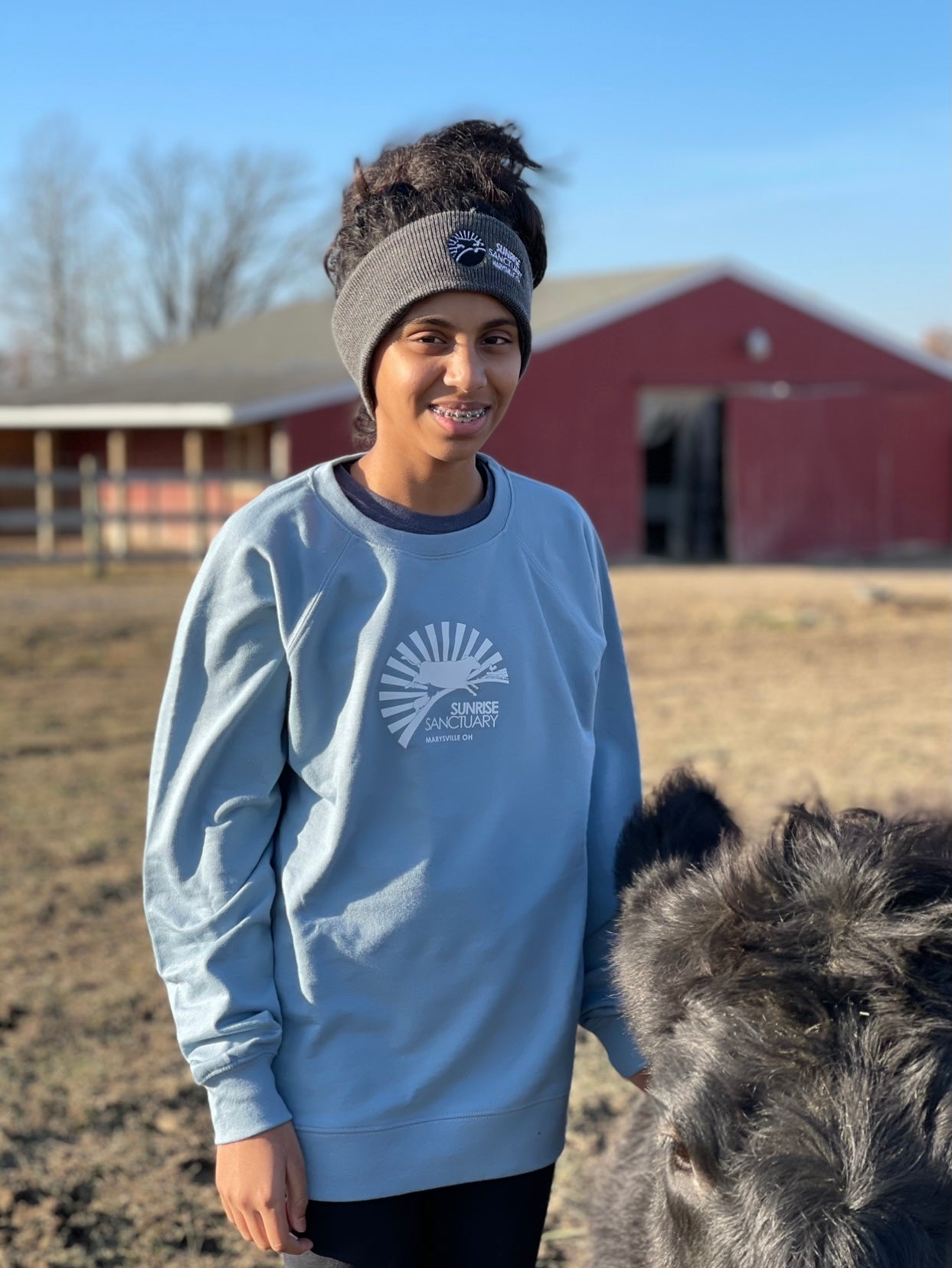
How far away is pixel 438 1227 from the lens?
2057 mm

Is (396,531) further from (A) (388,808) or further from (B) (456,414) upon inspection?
(A) (388,808)

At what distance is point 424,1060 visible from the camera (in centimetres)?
195

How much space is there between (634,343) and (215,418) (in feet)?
22.8

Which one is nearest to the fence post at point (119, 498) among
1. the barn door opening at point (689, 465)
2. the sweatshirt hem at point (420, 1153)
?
the barn door opening at point (689, 465)

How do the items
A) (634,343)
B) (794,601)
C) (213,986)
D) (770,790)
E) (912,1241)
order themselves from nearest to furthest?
(912,1241) < (213,986) < (770,790) < (794,601) < (634,343)

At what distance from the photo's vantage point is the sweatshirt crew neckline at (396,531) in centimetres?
196

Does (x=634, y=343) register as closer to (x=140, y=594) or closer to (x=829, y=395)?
(x=829, y=395)

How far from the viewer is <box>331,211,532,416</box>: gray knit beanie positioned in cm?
192

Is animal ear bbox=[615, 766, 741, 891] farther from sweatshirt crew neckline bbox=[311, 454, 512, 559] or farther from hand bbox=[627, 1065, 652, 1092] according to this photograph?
sweatshirt crew neckline bbox=[311, 454, 512, 559]

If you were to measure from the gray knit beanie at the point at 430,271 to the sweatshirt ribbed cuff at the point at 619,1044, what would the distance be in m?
1.04

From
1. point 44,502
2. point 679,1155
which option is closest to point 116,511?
point 44,502

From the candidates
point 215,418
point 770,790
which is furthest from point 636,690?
point 215,418

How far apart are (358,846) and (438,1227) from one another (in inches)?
24.0

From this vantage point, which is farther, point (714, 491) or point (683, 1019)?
point (714, 491)
